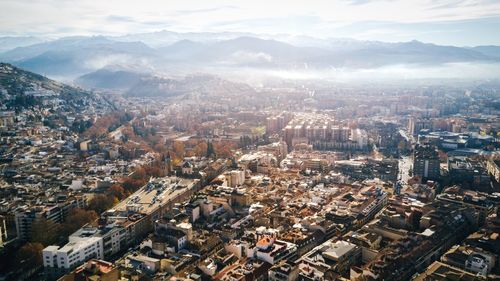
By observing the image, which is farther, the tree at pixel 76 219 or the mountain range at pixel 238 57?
the mountain range at pixel 238 57

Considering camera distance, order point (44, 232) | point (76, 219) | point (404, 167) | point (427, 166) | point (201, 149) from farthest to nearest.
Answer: point (201, 149) < point (404, 167) < point (427, 166) < point (76, 219) < point (44, 232)

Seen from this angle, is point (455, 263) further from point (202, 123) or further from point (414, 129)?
point (202, 123)

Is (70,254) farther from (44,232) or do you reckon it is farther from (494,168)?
(494,168)

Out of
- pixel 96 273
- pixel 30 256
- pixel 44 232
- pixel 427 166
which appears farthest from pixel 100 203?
pixel 427 166

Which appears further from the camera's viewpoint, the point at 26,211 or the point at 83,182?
the point at 83,182

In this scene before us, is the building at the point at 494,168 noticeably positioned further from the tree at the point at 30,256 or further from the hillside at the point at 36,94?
the hillside at the point at 36,94

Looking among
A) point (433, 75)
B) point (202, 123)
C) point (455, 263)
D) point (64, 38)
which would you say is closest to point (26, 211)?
point (455, 263)

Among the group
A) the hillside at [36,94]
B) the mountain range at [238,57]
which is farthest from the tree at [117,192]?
the mountain range at [238,57]

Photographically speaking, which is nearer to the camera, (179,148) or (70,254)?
(70,254)
